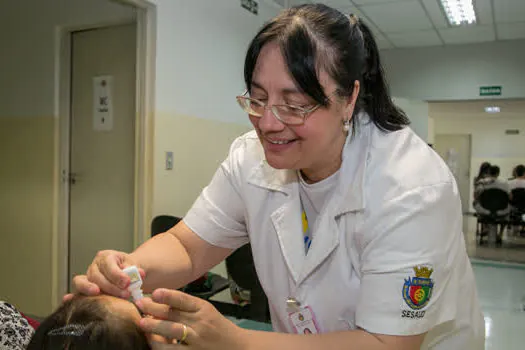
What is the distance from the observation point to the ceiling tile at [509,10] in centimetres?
421

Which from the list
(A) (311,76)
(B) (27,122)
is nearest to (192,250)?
(A) (311,76)

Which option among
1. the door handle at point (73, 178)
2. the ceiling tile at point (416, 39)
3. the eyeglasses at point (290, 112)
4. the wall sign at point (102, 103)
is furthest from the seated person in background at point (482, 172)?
the eyeglasses at point (290, 112)

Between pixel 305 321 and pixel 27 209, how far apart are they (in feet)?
10.1

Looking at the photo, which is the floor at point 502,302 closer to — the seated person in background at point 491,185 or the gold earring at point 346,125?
the seated person in background at point 491,185

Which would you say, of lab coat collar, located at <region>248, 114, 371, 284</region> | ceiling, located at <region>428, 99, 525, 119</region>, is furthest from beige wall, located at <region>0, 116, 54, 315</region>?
ceiling, located at <region>428, 99, 525, 119</region>

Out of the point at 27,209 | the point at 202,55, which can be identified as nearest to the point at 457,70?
the point at 202,55

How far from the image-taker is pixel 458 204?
0.98 m

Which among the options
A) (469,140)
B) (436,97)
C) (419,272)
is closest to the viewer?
(419,272)

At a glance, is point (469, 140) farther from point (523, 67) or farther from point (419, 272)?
point (419, 272)

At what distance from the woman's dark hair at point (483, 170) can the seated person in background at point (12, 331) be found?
675cm

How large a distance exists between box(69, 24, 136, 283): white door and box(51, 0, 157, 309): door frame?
0.16ft

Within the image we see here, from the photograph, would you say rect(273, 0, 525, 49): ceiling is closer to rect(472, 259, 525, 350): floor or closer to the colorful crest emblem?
rect(472, 259, 525, 350): floor

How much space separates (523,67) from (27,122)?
511 cm

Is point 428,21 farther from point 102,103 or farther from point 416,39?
point 102,103
